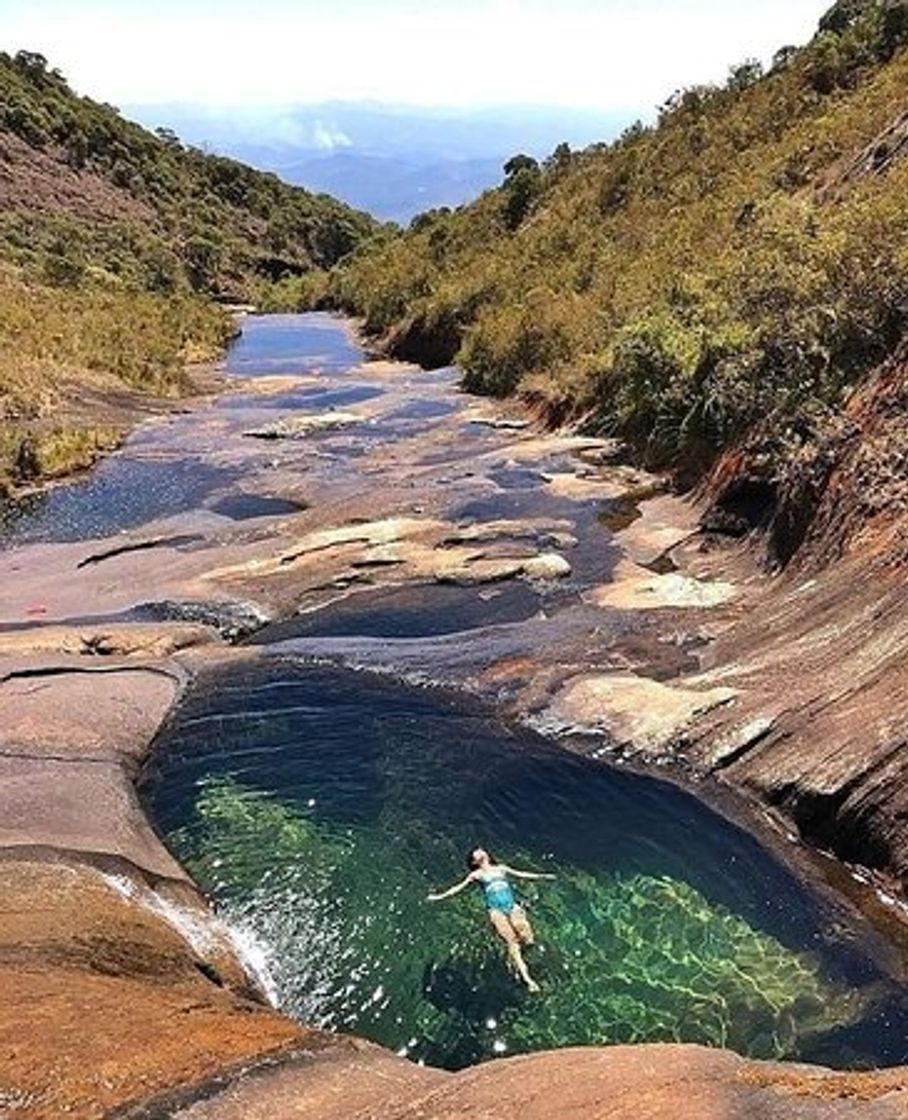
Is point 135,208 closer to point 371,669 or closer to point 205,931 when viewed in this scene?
point 371,669

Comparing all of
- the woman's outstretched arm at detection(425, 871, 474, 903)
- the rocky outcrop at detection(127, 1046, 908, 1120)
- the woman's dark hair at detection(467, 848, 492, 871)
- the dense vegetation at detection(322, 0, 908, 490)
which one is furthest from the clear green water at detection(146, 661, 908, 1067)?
the dense vegetation at detection(322, 0, 908, 490)

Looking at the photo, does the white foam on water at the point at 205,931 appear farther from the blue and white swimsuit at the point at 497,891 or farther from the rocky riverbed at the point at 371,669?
the blue and white swimsuit at the point at 497,891

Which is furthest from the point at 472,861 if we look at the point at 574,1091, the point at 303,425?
the point at 303,425

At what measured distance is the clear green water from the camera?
512 inches

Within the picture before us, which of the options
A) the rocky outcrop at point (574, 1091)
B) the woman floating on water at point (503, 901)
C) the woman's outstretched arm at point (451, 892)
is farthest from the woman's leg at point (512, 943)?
the rocky outcrop at point (574, 1091)

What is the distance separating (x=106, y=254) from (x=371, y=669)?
8650 centimetres

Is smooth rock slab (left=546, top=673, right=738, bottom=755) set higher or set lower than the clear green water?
higher

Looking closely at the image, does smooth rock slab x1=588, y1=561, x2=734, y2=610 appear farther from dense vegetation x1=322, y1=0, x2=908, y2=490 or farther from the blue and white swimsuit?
the blue and white swimsuit

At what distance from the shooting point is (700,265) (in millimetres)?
43500

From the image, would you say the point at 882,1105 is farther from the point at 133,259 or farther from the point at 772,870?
the point at 133,259

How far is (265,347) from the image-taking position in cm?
7850

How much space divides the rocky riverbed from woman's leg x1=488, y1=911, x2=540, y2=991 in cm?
301

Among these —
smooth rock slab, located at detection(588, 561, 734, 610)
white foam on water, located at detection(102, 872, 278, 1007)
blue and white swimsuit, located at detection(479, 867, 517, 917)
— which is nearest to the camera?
white foam on water, located at detection(102, 872, 278, 1007)

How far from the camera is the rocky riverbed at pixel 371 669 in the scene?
9.27 metres
